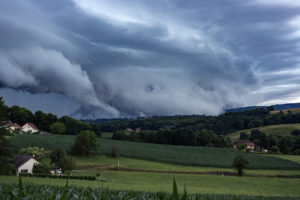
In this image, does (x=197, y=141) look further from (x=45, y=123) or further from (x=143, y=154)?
(x=45, y=123)

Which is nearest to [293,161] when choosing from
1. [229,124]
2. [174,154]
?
[174,154]

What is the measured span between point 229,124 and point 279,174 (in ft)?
327

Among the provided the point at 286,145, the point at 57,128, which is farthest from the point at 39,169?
the point at 286,145

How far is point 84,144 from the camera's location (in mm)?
81938

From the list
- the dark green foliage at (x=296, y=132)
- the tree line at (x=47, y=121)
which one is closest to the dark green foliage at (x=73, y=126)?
the tree line at (x=47, y=121)

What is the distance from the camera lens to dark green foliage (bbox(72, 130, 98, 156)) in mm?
81625

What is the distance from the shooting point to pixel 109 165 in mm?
73438

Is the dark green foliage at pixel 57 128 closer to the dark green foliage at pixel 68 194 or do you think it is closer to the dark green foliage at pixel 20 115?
the dark green foliage at pixel 20 115

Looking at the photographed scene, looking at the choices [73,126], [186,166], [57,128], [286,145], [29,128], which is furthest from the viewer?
[73,126]

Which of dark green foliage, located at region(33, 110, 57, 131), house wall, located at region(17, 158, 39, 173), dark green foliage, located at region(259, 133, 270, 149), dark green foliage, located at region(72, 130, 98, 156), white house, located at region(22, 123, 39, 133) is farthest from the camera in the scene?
dark green foliage, located at region(33, 110, 57, 131)

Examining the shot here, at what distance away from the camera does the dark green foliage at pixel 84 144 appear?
81.6 metres

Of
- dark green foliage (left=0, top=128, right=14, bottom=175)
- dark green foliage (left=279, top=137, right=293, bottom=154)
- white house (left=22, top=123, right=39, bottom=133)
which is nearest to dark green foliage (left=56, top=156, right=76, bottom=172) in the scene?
dark green foliage (left=0, top=128, right=14, bottom=175)

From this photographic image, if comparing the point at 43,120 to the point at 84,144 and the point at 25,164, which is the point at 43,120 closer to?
the point at 84,144

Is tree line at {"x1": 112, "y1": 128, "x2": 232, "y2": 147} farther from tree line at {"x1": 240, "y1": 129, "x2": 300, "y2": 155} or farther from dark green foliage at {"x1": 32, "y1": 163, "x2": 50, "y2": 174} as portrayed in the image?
dark green foliage at {"x1": 32, "y1": 163, "x2": 50, "y2": 174}
